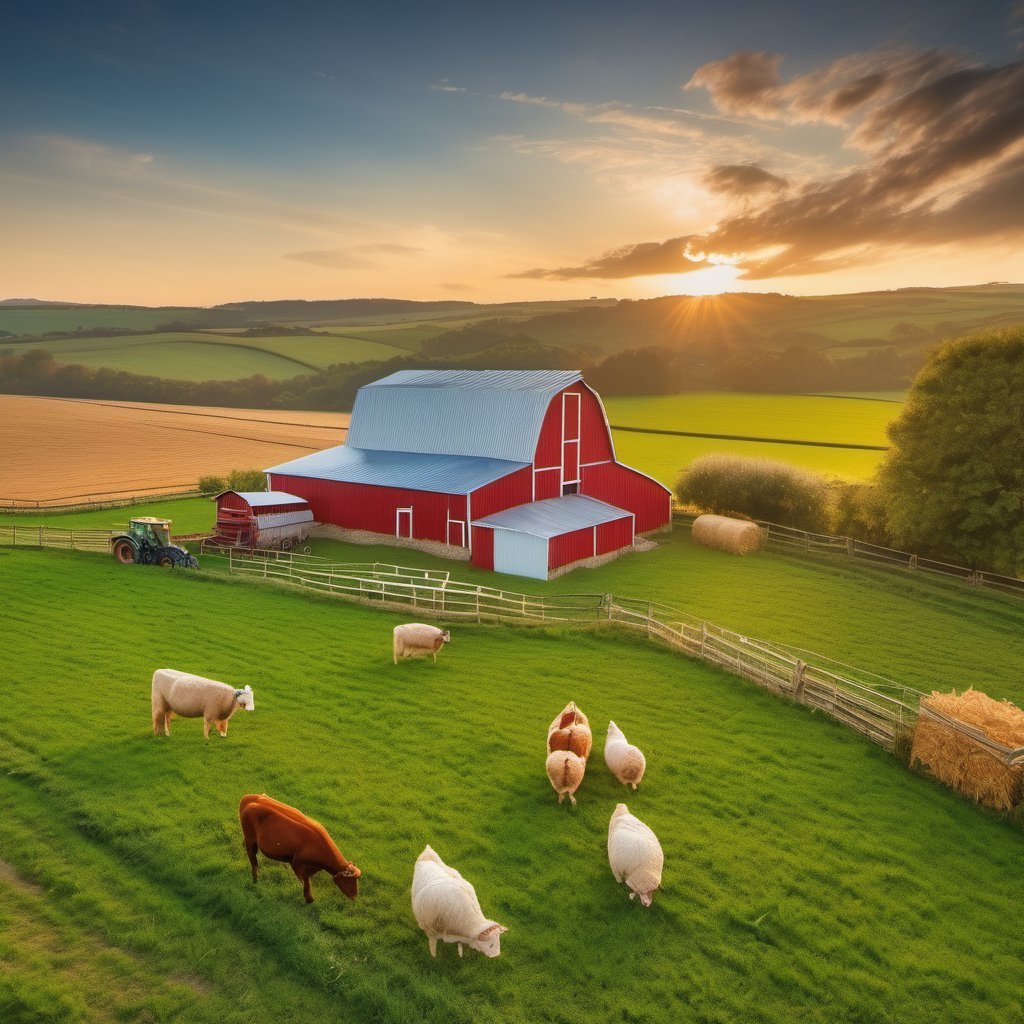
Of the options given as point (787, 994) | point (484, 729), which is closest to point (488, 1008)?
point (787, 994)

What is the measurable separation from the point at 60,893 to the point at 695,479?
131 ft

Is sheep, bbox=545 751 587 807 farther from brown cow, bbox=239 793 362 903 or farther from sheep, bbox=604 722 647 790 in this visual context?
brown cow, bbox=239 793 362 903

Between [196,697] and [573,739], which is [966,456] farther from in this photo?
Result: [196,697]

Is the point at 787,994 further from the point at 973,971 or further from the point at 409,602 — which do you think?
the point at 409,602

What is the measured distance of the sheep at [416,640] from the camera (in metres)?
19.8

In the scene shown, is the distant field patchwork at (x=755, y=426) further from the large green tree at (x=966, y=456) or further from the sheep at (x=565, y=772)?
the sheep at (x=565, y=772)

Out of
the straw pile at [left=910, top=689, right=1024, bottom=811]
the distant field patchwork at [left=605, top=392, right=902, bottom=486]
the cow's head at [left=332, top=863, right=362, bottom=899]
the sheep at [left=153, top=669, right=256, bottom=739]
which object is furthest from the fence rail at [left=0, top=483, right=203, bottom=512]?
the straw pile at [left=910, top=689, right=1024, bottom=811]

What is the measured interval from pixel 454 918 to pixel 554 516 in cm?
2592

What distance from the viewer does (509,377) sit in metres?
41.6

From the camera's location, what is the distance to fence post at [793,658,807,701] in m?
17.8

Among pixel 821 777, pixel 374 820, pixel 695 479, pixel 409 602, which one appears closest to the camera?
pixel 374 820

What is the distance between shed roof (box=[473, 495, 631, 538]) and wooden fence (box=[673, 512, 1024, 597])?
31.4ft

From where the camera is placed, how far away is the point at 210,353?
354 ft

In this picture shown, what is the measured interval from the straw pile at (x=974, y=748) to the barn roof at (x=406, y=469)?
871 inches
